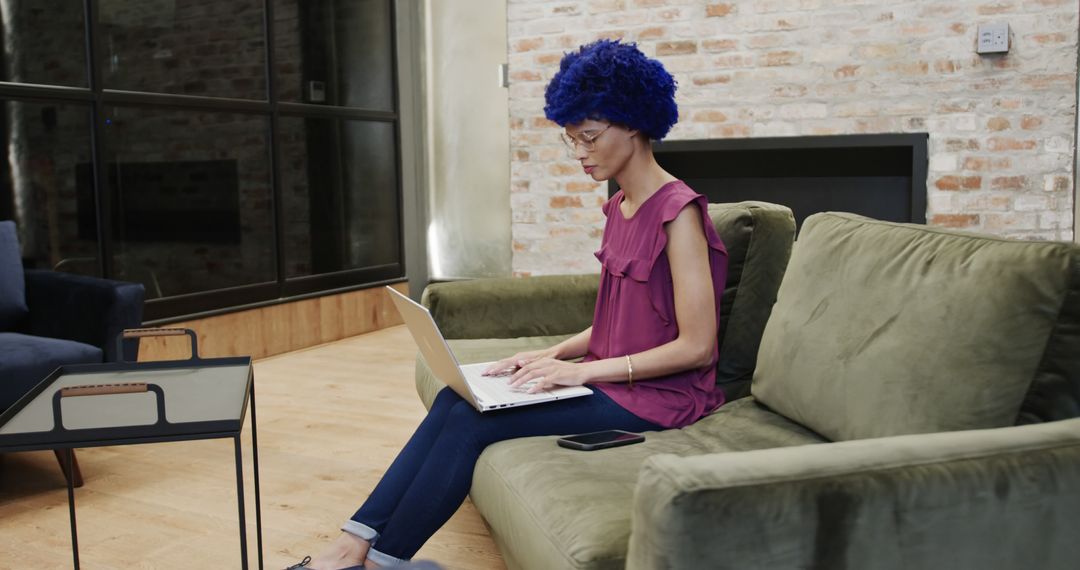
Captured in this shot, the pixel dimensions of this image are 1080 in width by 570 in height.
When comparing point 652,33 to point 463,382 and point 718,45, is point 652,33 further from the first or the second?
point 463,382

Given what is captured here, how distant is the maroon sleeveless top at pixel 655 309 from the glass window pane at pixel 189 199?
3.11 metres

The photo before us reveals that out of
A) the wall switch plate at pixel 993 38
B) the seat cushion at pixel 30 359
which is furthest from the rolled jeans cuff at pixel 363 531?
the wall switch plate at pixel 993 38

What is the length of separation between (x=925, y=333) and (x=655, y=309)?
Result: 561 millimetres

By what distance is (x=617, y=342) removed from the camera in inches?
78.3

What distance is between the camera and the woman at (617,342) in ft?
5.86

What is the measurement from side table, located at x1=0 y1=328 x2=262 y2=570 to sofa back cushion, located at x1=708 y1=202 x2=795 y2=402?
3.40 ft

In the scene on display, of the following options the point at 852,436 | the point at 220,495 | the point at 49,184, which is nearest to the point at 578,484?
the point at 852,436

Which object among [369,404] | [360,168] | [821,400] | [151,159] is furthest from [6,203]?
[821,400]

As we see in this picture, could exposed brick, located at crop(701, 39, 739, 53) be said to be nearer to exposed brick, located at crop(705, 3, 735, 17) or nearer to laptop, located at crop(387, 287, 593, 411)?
exposed brick, located at crop(705, 3, 735, 17)

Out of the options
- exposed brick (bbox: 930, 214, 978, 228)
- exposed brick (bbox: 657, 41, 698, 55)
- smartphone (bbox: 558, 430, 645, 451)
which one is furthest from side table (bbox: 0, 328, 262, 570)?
exposed brick (bbox: 930, 214, 978, 228)

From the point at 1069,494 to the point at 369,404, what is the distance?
2941mm

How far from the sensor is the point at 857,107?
4109 mm

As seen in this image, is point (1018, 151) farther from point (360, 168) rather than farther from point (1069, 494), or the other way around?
point (360, 168)

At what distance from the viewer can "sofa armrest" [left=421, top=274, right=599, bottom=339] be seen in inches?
116
